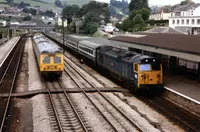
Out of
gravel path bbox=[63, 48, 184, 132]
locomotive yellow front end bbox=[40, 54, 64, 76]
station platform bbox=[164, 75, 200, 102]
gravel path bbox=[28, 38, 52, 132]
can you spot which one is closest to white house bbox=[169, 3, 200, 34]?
station platform bbox=[164, 75, 200, 102]

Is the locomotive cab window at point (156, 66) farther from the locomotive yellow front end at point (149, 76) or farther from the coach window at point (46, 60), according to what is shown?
the coach window at point (46, 60)

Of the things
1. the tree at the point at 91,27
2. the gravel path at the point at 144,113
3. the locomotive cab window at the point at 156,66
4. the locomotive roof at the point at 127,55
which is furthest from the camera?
the tree at the point at 91,27

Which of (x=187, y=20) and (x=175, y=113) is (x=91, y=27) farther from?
(x=175, y=113)

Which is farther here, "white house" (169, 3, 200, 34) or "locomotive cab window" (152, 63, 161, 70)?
"white house" (169, 3, 200, 34)

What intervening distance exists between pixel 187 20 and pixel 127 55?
54.3m

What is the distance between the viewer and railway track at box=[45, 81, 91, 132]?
16.5 metres

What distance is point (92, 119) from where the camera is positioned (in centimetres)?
1783

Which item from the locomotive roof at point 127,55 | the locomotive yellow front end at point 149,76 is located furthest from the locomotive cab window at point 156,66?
the locomotive roof at point 127,55

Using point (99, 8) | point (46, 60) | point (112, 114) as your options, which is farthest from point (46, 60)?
point (99, 8)

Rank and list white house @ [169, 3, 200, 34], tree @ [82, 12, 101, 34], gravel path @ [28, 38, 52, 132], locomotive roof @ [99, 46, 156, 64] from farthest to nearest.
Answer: tree @ [82, 12, 101, 34], white house @ [169, 3, 200, 34], locomotive roof @ [99, 46, 156, 64], gravel path @ [28, 38, 52, 132]

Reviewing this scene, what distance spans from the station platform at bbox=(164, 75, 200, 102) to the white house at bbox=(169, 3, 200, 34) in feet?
108

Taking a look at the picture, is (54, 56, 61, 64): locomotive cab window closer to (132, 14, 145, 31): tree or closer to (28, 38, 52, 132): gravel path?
(28, 38, 52, 132): gravel path

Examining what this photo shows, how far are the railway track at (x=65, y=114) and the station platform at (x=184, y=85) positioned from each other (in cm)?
738

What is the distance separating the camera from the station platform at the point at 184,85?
21919 mm
